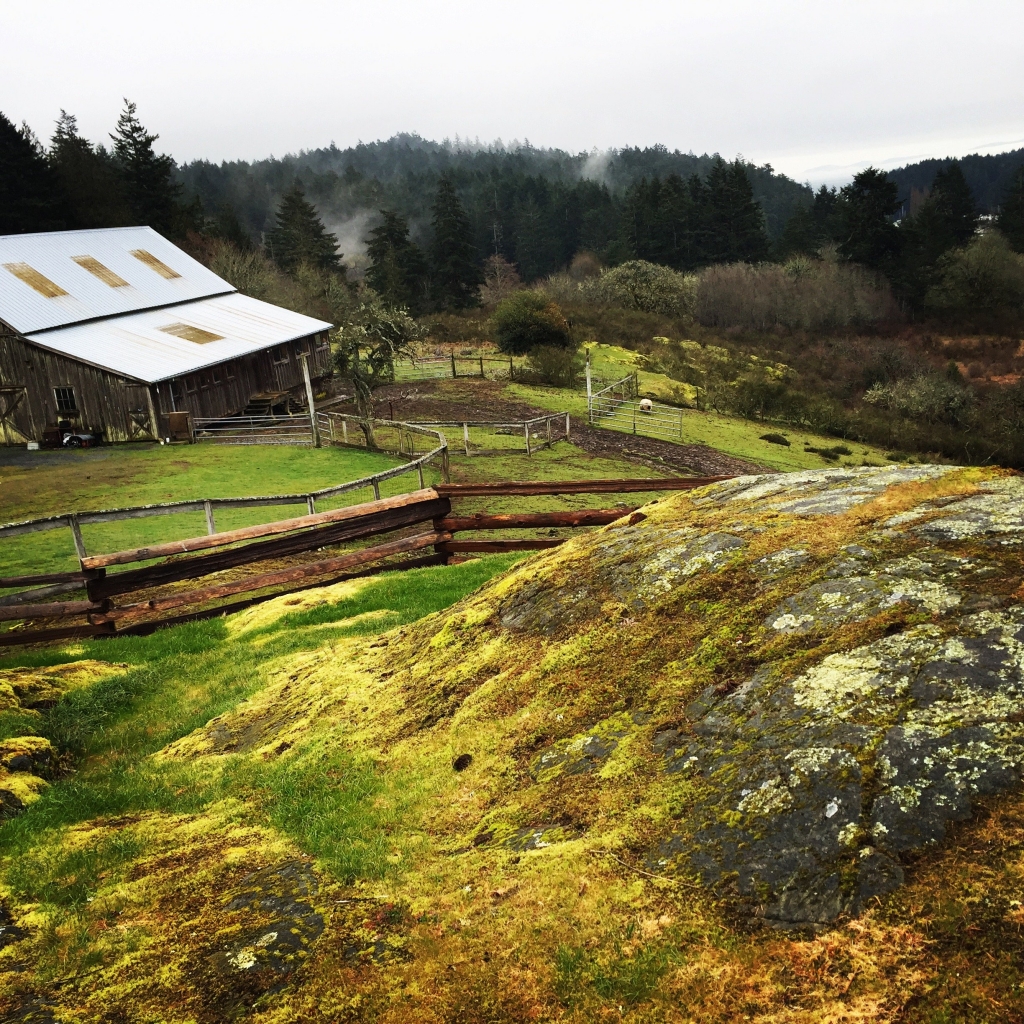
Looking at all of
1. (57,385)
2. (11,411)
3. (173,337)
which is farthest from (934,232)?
(11,411)

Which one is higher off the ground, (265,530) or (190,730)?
(265,530)

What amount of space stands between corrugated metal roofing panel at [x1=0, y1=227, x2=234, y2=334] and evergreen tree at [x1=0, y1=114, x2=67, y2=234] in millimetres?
18434

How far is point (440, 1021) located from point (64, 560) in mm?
17868

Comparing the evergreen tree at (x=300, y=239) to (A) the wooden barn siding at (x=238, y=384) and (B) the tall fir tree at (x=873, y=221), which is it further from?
(B) the tall fir tree at (x=873, y=221)

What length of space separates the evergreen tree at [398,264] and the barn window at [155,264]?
39.5 metres

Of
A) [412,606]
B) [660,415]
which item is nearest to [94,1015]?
[412,606]

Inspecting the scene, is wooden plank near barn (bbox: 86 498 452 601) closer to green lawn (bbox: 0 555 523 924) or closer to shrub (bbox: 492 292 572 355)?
green lawn (bbox: 0 555 523 924)

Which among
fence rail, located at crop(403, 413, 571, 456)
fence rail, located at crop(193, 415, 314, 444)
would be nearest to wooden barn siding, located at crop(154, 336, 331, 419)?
fence rail, located at crop(193, 415, 314, 444)

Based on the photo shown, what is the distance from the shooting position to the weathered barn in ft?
113

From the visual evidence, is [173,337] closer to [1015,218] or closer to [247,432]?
[247,432]

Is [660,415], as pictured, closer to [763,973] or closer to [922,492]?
[922,492]

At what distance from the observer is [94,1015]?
301 centimetres

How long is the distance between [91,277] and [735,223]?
75212 mm

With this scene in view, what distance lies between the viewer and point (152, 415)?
111ft
